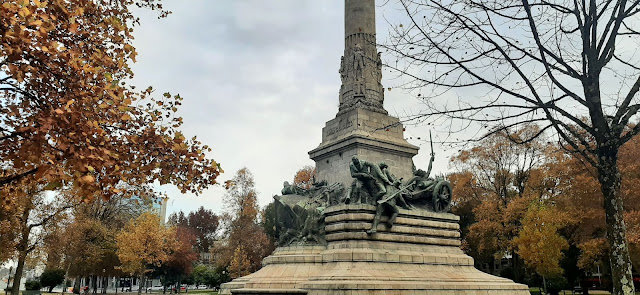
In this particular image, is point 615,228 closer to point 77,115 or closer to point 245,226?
point 77,115

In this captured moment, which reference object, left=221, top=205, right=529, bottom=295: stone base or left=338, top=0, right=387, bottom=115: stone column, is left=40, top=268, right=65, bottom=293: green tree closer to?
left=221, top=205, right=529, bottom=295: stone base

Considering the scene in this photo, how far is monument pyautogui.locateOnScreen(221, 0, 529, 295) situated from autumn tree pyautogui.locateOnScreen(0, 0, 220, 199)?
634 cm

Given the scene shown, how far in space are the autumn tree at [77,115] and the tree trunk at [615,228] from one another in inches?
268

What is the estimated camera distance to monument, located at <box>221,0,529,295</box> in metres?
14.9

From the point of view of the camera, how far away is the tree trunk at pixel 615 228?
26.8ft

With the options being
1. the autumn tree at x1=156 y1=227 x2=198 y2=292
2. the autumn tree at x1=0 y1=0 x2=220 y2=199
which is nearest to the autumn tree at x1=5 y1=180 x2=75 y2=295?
the autumn tree at x1=156 y1=227 x2=198 y2=292

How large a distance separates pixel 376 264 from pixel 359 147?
480 centimetres

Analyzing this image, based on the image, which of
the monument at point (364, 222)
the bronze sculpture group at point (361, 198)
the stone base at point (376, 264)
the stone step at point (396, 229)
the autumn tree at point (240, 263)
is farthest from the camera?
the autumn tree at point (240, 263)

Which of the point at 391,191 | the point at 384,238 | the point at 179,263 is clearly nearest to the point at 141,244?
the point at 179,263

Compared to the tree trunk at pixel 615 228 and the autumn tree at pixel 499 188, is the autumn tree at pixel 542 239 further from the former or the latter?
the tree trunk at pixel 615 228

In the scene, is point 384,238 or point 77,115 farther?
point 384,238

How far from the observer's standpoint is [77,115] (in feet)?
23.9

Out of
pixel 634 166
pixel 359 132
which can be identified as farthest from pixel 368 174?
pixel 634 166

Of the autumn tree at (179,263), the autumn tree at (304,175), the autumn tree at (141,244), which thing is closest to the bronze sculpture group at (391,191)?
the autumn tree at (141,244)
